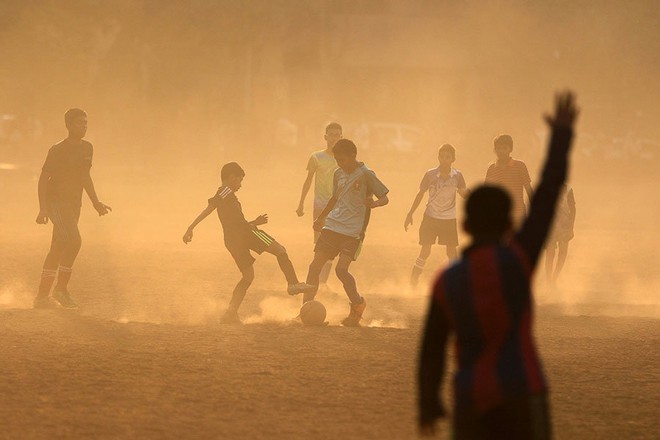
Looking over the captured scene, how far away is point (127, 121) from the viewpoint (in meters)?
44.9

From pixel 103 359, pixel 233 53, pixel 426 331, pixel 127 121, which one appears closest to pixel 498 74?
pixel 233 53

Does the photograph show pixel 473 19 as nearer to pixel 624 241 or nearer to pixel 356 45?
pixel 356 45

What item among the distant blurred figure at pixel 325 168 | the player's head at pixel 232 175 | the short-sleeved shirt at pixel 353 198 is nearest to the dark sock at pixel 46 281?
the player's head at pixel 232 175

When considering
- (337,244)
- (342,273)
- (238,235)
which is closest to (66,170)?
(238,235)

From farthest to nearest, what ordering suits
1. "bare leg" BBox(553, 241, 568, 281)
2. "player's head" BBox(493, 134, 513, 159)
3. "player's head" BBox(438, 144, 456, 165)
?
1. "bare leg" BBox(553, 241, 568, 281)
2. "player's head" BBox(438, 144, 456, 165)
3. "player's head" BBox(493, 134, 513, 159)

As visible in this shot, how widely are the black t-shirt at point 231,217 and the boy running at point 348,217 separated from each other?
70cm

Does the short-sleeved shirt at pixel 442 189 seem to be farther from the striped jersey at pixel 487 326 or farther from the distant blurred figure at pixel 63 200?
the striped jersey at pixel 487 326

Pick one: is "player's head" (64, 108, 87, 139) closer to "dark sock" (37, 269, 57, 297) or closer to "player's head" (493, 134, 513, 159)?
"dark sock" (37, 269, 57, 297)

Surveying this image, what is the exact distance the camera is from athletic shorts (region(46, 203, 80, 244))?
10891mm

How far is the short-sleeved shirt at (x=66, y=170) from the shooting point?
Result: 10.9 metres

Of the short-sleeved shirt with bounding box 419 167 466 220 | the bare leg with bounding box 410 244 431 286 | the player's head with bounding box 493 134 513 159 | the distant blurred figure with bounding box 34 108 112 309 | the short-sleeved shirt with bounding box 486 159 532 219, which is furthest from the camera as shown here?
the bare leg with bounding box 410 244 431 286

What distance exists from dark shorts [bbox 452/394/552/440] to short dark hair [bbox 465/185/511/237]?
0.54m

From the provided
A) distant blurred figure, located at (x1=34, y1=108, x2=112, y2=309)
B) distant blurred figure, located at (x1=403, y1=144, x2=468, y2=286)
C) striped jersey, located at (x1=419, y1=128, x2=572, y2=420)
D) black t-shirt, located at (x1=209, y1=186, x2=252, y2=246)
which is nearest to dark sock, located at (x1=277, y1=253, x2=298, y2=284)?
black t-shirt, located at (x1=209, y1=186, x2=252, y2=246)

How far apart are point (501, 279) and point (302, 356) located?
5016 mm
